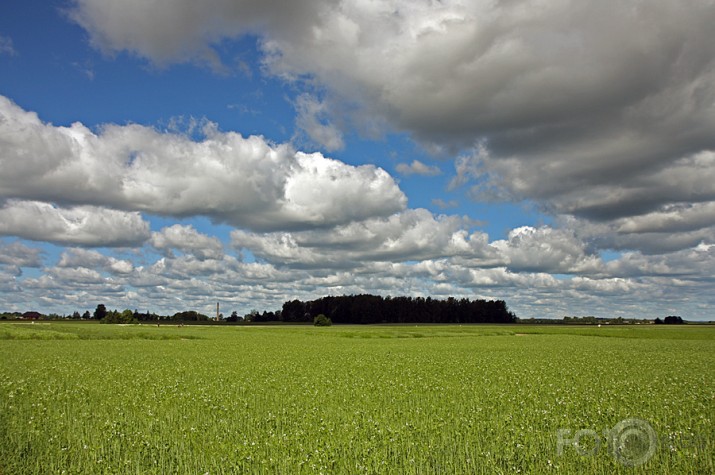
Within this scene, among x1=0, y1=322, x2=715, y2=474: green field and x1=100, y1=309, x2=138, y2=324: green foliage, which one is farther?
x1=100, y1=309, x2=138, y2=324: green foliage

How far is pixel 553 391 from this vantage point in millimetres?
19688

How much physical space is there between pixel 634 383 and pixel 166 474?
2133cm

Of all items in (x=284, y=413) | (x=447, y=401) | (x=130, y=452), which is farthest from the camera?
(x=447, y=401)

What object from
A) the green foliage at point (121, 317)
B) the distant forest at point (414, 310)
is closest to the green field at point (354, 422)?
the green foliage at point (121, 317)

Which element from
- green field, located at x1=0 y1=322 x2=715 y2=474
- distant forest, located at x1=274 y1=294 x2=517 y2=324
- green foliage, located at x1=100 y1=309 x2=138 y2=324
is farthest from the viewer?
distant forest, located at x1=274 y1=294 x2=517 y2=324

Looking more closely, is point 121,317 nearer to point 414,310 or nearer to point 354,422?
point 414,310

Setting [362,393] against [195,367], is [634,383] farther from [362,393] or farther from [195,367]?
[195,367]

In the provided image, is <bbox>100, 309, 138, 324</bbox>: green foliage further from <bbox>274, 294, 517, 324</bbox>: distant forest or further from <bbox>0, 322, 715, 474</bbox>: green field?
<bbox>0, 322, 715, 474</bbox>: green field

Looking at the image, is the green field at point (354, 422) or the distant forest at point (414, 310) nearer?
the green field at point (354, 422)

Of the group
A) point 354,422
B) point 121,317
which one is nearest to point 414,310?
point 121,317

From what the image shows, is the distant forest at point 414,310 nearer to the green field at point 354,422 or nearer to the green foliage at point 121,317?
the green foliage at point 121,317

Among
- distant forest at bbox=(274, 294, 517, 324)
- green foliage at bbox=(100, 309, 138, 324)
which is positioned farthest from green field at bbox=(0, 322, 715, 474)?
distant forest at bbox=(274, 294, 517, 324)

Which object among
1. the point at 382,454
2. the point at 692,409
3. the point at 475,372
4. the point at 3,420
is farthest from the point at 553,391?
the point at 3,420

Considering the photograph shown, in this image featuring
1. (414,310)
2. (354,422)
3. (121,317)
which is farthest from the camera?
(414,310)
